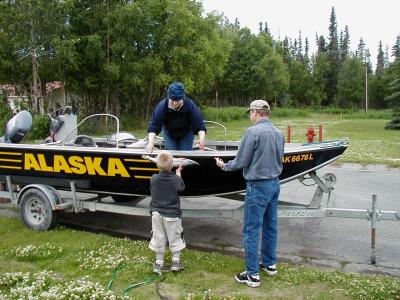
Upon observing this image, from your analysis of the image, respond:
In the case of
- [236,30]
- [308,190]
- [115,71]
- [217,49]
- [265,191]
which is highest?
[236,30]

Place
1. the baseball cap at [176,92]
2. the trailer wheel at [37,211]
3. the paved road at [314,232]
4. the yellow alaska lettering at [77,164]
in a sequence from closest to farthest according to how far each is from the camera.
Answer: the baseball cap at [176,92] < the paved road at [314,232] < the yellow alaska lettering at [77,164] < the trailer wheel at [37,211]

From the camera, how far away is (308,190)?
9.76 meters

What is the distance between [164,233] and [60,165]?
7.57ft

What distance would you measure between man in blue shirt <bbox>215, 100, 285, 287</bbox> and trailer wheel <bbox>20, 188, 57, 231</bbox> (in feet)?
10.2

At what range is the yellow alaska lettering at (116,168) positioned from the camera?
611cm

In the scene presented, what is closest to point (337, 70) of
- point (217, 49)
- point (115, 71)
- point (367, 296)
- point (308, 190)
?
point (217, 49)

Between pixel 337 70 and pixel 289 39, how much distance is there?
29.1m

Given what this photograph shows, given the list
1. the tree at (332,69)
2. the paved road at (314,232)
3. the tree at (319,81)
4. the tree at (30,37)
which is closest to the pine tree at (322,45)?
the tree at (332,69)

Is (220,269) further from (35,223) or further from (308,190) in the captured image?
(308,190)

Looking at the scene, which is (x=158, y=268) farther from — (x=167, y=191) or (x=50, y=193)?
(x=50, y=193)

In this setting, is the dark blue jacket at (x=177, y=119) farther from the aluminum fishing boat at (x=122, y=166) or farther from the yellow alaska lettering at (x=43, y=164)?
the yellow alaska lettering at (x=43, y=164)

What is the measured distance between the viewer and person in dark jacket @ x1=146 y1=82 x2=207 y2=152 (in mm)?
5738

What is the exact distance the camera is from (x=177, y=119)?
5.93 metres

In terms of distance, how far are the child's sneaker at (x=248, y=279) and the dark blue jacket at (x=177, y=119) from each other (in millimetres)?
2082
